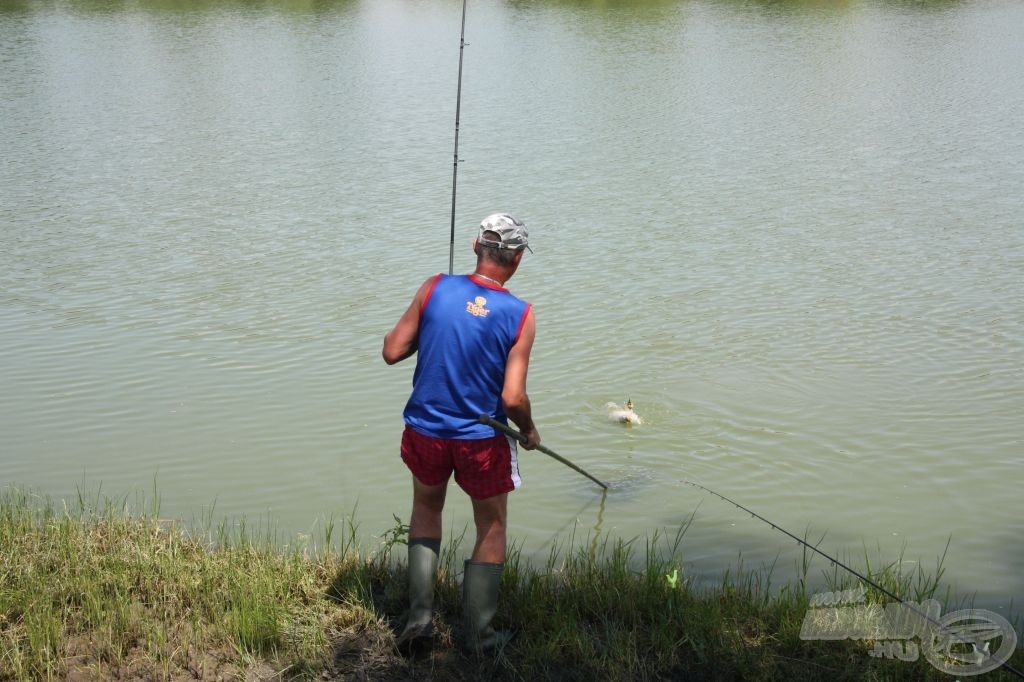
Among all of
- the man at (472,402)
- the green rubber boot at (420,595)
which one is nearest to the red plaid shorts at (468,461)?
the man at (472,402)

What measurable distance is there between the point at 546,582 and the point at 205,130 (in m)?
14.9

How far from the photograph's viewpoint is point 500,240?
414 centimetres

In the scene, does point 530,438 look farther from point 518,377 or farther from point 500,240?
point 500,240

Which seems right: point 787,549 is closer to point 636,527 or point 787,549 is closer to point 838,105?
point 636,527

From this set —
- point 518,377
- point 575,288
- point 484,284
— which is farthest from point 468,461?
point 575,288

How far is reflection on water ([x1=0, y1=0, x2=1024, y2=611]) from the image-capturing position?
6566 mm

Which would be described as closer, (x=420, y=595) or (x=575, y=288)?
(x=420, y=595)

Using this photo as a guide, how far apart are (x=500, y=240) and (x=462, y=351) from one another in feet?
1.37

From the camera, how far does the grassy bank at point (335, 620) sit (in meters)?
4.00

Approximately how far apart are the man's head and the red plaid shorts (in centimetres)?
63

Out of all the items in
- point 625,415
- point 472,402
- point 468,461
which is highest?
point 472,402

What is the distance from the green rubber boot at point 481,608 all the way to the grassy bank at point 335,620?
0.06 metres

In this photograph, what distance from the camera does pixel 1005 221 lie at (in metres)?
12.3

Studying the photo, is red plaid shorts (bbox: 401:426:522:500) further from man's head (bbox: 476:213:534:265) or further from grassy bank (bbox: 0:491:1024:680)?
man's head (bbox: 476:213:534:265)
